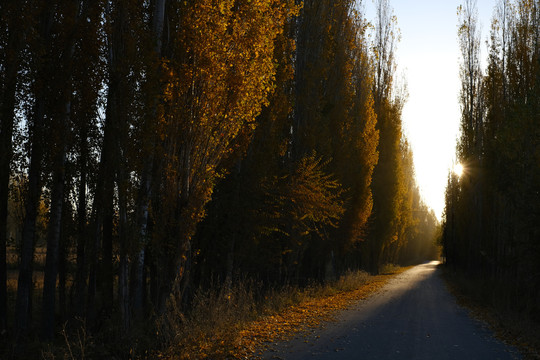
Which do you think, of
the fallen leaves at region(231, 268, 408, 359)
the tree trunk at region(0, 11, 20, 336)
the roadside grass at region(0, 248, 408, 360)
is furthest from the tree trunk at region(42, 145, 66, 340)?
the fallen leaves at region(231, 268, 408, 359)

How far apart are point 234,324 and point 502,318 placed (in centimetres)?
727

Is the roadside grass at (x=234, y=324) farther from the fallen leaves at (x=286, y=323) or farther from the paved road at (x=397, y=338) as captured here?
the paved road at (x=397, y=338)

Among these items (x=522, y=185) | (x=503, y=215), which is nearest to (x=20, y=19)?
(x=522, y=185)

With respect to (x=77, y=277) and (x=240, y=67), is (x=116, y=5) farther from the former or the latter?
(x=77, y=277)

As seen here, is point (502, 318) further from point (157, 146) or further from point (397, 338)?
point (157, 146)

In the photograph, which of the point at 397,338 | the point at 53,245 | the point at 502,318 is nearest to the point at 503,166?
the point at 502,318

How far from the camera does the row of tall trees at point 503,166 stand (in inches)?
526

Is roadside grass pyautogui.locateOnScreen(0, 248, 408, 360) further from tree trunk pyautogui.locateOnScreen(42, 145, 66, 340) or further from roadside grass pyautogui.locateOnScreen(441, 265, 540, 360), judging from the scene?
roadside grass pyautogui.locateOnScreen(441, 265, 540, 360)

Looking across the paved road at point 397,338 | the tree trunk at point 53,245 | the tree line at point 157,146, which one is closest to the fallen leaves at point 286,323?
the paved road at point 397,338

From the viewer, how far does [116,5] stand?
9.54 m

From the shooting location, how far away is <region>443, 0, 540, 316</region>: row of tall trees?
13.4 m

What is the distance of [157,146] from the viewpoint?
29.5ft

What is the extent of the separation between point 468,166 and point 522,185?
1719 cm

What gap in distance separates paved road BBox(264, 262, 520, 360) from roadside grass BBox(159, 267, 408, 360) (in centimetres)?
48
